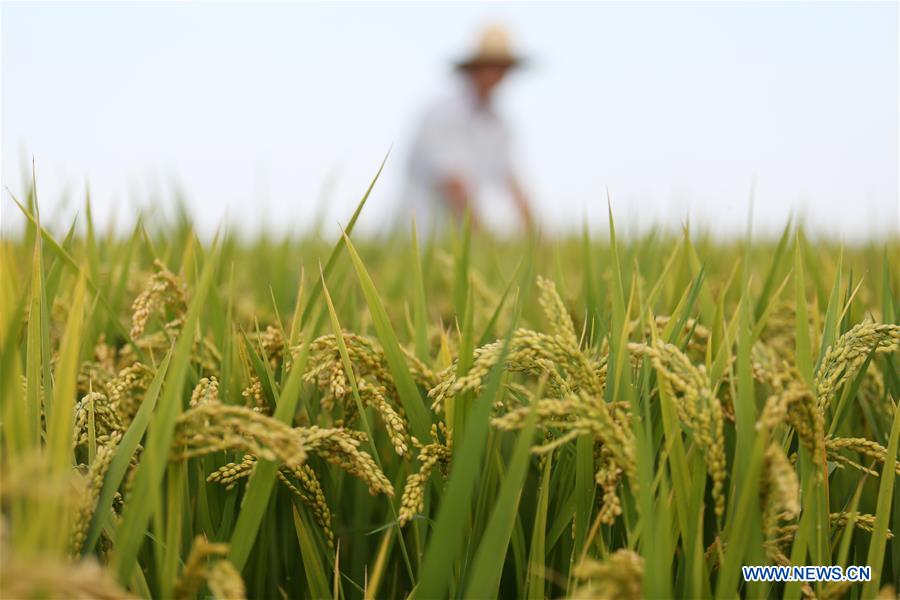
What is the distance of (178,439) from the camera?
827 millimetres

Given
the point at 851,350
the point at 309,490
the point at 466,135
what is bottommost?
the point at 309,490

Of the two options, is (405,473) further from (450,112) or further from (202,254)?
(450,112)

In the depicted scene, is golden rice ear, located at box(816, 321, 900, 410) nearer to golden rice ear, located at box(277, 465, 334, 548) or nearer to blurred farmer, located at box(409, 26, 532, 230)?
golden rice ear, located at box(277, 465, 334, 548)

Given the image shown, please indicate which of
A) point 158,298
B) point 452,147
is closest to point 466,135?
point 452,147

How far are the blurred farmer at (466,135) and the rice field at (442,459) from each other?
4.54 meters

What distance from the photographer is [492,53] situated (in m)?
6.13

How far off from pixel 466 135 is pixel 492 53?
27.1 inches

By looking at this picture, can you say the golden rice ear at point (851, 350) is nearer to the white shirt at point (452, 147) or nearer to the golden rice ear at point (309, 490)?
the golden rice ear at point (309, 490)

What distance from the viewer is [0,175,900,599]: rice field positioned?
2.58 feet

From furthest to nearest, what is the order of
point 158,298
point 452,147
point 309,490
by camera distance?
point 452,147 → point 158,298 → point 309,490

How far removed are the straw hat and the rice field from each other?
16.7 feet

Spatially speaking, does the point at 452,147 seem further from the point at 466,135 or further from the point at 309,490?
the point at 309,490

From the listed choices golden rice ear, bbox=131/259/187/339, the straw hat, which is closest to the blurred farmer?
the straw hat

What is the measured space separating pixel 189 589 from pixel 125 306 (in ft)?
4.05
